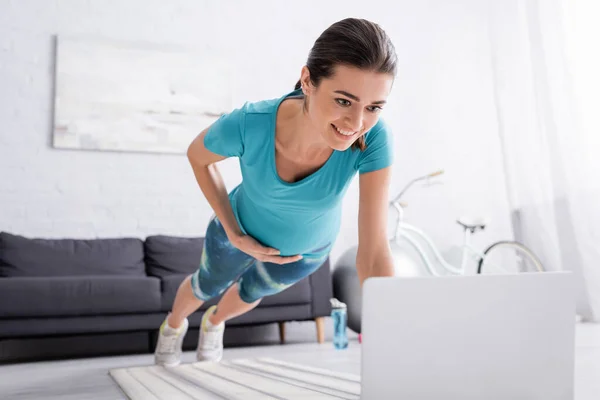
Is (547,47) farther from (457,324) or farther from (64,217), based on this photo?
(457,324)

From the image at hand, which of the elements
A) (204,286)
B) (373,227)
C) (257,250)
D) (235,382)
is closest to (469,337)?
(373,227)

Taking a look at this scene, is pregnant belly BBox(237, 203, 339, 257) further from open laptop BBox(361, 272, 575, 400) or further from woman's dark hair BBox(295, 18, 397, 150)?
open laptop BBox(361, 272, 575, 400)

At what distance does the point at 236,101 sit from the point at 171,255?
129 cm

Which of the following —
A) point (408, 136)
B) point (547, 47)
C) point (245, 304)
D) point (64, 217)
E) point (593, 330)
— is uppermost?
point (547, 47)

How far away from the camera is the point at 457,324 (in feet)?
3.96

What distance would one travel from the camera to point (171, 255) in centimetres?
395

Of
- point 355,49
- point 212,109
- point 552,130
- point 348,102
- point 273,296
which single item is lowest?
point 273,296

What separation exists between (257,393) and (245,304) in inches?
20.7

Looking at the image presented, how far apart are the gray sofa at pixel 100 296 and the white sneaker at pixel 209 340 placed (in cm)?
79

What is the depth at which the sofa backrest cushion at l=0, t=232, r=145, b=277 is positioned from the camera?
3586 mm

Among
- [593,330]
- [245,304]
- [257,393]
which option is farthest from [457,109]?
[257,393]

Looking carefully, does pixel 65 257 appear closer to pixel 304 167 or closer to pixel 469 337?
pixel 304 167

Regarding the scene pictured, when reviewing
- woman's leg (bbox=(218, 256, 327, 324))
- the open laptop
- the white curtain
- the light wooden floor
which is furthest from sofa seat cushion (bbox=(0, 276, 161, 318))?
the white curtain

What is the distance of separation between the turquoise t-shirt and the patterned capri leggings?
16 centimetres
